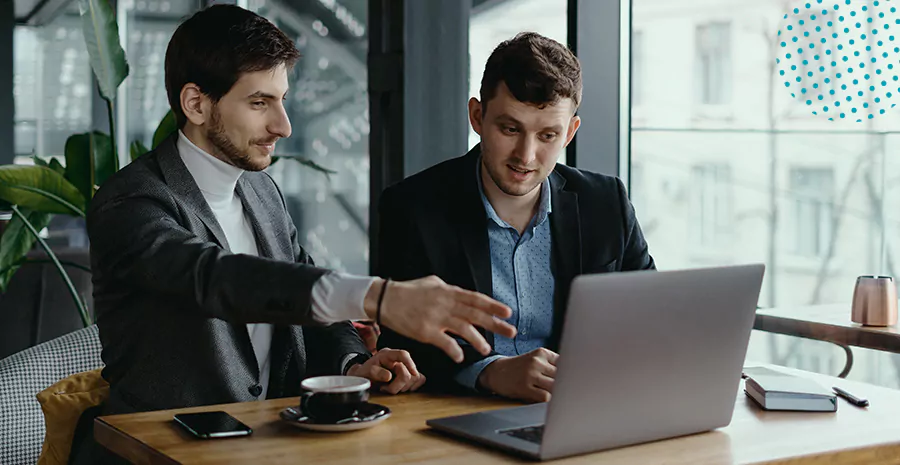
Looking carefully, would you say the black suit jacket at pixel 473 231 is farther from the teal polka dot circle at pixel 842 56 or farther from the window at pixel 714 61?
the window at pixel 714 61

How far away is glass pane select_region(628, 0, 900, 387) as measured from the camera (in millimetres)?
4234

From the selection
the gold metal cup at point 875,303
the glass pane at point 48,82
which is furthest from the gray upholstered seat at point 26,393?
the glass pane at point 48,82

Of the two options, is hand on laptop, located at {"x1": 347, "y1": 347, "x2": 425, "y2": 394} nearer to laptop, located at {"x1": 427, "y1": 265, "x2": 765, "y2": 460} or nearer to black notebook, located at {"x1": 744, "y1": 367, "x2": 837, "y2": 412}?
laptop, located at {"x1": 427, "y1": 265, "x2": 765, "y2": 460}

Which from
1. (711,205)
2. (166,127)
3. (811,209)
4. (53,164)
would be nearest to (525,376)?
(166,127)

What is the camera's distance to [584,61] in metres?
3.12

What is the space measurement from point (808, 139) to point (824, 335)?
178cm

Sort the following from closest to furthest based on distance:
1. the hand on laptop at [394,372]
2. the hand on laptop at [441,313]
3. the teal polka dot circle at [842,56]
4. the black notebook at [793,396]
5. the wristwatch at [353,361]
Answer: the hand on laptop at [441,313] < the black notebook at [793,396] < the hand on laptop at [394,372] < the wristwatch at [353,361] < the teal polka dot circle at [842,56]

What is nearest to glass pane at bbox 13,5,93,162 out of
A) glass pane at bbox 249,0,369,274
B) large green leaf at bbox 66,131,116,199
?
glass pane at bbox 249,0,369,274

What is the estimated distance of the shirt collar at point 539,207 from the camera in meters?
2.07

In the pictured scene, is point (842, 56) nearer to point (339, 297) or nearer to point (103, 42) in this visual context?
point (339, 297)

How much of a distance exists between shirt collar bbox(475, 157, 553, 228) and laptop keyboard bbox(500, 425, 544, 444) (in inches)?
26.3

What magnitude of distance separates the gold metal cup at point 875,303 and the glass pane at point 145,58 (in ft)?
13.3

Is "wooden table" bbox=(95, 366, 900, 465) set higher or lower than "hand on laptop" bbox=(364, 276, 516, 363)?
lower

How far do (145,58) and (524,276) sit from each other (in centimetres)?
421
